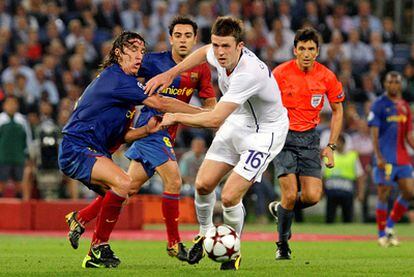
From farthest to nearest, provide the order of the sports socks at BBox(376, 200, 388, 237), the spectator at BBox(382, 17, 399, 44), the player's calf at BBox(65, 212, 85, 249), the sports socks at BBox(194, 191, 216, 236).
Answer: the spectator at BBox(382, 17, 399, 44) < the sports socks at BBox(376, 200, 388, 237) < the sports socks at BBox(194, 191, 216, 236) < the player's calf at BBox(65, 212, 85, 249)

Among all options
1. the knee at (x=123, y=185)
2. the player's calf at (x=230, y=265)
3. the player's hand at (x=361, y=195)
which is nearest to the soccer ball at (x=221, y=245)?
the player's calf at (x=230, y=265)

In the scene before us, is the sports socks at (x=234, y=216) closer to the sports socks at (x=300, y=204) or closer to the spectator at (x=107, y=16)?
the sports socks at (x=300, y=204)

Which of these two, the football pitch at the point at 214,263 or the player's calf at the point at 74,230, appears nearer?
the football pitch at the point at 214,263

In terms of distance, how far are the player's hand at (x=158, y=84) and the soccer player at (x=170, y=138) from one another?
3.79ft

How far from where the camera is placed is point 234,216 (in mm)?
11352

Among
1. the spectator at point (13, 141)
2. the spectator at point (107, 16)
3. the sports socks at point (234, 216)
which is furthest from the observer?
the spectator at point (107, 16)

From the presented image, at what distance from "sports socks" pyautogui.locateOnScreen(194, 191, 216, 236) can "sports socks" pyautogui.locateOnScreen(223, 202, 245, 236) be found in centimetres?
58

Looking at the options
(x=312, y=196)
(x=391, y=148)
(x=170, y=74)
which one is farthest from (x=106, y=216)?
(x=391, y=148)

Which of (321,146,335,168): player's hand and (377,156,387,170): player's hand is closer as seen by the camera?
(321,146,335,168): player's hand

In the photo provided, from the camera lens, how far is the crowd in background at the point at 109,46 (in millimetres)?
22859

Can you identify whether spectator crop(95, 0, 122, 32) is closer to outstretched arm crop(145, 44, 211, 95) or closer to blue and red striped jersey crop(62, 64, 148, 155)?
outstretched arm crop(145, 44, 211, 95)

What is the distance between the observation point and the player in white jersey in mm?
10742

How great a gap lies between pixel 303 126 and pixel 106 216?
3.16 metres

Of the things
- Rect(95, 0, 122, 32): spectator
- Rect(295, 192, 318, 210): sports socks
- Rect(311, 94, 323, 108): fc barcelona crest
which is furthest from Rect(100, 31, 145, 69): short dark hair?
Rect(95, 0, 122, 32): spectator
